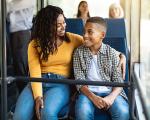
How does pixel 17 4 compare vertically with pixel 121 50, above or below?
above

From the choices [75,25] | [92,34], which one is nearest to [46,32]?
[92,34]

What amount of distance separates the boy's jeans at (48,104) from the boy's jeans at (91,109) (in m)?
0.11

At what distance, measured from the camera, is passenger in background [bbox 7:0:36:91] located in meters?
3.48

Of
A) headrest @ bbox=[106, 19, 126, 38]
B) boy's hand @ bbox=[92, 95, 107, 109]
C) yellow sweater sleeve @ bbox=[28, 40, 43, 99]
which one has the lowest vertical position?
boy's hand @ bbox=[92, 95, 107, 109]

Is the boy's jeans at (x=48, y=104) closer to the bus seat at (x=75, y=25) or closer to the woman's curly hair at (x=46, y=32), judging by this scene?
the woman's curly hair at (x=46, y=32)

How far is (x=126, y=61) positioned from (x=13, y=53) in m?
1.51

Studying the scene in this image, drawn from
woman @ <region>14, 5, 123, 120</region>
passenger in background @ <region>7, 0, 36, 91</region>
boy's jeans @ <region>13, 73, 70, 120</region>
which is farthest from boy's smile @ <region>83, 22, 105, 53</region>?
passenger in background @ <region>7, 0, 36, 91</region>

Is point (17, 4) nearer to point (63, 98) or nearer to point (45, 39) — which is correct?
point (45, 39)

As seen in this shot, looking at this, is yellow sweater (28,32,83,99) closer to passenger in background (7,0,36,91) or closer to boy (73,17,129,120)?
boy (73,17,129,120)

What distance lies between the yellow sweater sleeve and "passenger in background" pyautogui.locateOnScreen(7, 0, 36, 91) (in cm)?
91

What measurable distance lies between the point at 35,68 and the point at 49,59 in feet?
0.40

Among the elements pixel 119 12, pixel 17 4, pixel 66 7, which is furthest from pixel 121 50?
pixel 66 7

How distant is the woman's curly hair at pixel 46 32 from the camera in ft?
8.23

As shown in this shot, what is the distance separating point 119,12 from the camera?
6082 millimetres
